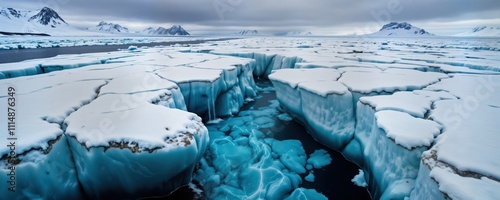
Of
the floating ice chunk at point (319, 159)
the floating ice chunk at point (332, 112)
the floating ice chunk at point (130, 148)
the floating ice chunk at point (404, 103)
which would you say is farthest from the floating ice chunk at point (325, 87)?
the floating ice chunk at point (130, 148)

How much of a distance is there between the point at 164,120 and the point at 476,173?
2.84 metres

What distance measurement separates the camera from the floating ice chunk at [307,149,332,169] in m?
3.84

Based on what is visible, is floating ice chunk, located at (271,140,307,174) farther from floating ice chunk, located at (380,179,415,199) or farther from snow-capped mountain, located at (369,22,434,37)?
snow-capped mountain, located at (369,22,434,37)

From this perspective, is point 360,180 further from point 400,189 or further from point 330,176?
point 400,189

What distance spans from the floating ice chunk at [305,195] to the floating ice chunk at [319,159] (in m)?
0.62

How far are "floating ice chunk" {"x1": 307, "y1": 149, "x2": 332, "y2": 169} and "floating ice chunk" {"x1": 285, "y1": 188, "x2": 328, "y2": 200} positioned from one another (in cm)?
62

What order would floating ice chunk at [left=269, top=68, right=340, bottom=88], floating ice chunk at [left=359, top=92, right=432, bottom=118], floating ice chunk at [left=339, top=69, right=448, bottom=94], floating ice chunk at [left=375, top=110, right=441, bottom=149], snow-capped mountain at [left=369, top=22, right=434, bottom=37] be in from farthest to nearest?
snow-capped mountain at [left=369, top=22, right=434, bottom=37], floating ice chunk at [left=269, top=68, right=340, bottom=88], floating ice chunk at [left=339, top=69, right=448, bottom=94], floating ice chunk at [left=359, top=92, right=432, bottom=118], floating ice chunk at [left=375, top=110, right=441, bottom=149]

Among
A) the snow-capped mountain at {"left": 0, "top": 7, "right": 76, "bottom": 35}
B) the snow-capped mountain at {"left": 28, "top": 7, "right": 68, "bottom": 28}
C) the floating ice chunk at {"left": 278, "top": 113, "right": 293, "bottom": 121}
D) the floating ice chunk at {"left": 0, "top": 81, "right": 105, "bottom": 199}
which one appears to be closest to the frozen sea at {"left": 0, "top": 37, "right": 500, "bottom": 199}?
the floating ice chunk at {"left": 0, "top": 81, "right": 105, "bottom": 199}

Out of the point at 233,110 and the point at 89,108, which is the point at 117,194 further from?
the point at 233,110

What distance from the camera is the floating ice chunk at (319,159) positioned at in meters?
3.84

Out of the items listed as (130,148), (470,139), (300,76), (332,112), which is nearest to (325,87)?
(332,112)

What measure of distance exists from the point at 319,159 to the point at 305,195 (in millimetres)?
943

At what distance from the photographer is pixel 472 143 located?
2.09m

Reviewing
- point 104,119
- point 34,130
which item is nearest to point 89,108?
point 104,119
